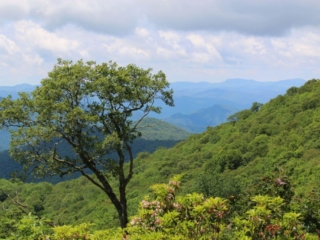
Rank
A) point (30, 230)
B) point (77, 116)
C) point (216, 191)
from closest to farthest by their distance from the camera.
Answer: point (30, 230) < point (77, 116) < point (216, 191)

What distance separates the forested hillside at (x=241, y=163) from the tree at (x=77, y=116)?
5.82m

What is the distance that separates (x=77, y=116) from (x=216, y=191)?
12066 millimetres

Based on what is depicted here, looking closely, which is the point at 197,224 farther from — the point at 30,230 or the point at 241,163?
the point at 241,163

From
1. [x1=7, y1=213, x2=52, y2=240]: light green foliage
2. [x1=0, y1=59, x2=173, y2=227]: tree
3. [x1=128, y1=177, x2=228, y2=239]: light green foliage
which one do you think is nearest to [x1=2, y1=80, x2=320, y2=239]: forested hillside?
[x1=128, y1=177, x2=228, y2=239]: light green foliage

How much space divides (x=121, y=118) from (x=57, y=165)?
316cm

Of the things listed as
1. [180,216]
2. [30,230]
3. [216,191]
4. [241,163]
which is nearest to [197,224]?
[180,216]

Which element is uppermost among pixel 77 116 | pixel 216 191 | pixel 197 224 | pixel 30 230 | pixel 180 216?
pixel 77 116

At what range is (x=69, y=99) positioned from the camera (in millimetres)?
13773

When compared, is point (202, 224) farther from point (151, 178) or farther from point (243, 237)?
point (151, 178)

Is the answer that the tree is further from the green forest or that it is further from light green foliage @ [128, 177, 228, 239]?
light green foliage @ [128, 177, 228, 239]

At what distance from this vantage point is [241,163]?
46000 millimetres

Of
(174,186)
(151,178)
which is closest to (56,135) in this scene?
(174,186)

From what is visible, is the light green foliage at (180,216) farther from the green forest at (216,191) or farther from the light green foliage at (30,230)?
the light green foliage at (30,230)

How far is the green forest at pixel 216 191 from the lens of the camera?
15.4ft
